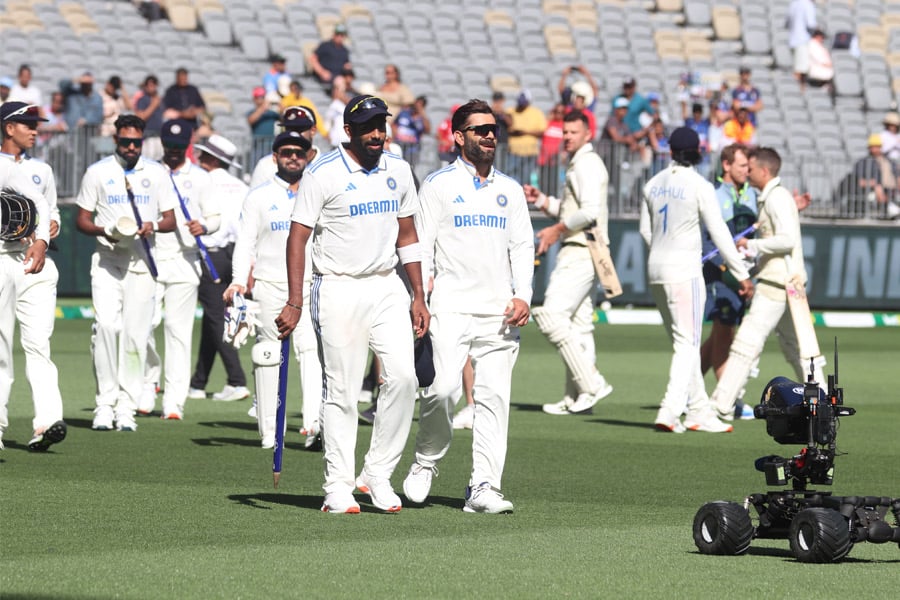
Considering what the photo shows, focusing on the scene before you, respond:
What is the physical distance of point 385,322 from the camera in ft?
30.0

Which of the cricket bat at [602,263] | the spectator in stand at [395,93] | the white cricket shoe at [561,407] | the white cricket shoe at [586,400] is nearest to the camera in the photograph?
the cricket bat at [602,263]

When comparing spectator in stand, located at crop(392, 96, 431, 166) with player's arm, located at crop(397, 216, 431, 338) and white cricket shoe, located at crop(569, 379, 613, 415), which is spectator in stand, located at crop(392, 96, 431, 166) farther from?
player's arm, located at crop(397, 216, 431, 338)

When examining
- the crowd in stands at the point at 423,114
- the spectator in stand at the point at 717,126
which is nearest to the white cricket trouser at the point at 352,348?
the crowd in stands at the point at 423,114

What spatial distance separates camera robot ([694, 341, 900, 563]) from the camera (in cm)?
754

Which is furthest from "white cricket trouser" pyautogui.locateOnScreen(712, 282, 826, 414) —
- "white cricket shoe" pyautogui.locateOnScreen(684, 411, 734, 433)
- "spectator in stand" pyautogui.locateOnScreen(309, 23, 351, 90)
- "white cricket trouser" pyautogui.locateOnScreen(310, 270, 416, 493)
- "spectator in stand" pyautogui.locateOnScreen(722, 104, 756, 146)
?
"spectator in stand" pyautogui.locateOnScreen(309, 23, 351, 90)

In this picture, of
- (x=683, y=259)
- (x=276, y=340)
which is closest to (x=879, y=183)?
(x=683, y=259)

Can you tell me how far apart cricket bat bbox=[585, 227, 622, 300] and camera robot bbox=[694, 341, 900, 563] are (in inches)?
271

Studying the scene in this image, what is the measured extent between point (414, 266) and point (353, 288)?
1.43ft

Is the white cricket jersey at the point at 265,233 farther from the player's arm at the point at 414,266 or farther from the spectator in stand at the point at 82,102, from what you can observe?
the spectator in stand at the point at 82,102

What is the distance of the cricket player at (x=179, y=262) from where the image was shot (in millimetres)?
14344

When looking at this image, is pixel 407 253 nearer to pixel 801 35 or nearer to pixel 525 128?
pixel 525 128

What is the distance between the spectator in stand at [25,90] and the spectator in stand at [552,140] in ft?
25.1

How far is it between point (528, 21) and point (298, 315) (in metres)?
26.3

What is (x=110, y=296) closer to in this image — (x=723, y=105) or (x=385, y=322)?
(x=385, y=322)
